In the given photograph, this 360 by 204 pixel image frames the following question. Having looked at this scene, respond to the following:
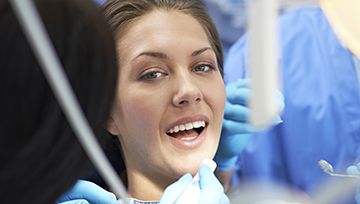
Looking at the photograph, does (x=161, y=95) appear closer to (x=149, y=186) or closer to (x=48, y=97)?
(x=149, y=186)

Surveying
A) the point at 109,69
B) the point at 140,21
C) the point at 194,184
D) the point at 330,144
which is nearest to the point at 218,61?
the point at 140,21

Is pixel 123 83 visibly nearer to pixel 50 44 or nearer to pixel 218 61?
pixel 218 61

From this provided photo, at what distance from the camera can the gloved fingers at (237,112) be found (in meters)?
1.21

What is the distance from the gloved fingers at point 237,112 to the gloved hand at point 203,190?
0.37 meters

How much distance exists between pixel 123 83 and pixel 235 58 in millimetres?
1138

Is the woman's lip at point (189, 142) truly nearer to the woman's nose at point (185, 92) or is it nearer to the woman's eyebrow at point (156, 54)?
the woman's nose at point (185, 92)

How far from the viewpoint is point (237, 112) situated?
1219 millimetres

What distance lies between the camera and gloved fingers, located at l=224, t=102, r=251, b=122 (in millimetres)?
1210

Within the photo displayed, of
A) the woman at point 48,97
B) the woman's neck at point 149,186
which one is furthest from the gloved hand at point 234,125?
the woman at point 48,97

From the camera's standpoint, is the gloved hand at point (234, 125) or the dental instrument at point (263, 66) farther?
the gloved hand at point (234, 125)

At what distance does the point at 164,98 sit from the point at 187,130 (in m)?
0.12

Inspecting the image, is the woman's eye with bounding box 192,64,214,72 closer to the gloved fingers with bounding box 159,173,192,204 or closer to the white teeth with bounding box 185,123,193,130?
the white teeth with bounding box 185,123,193,130

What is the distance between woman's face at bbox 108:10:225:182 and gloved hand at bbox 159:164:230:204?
72 mm

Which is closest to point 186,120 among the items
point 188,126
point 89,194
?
point 188,126
